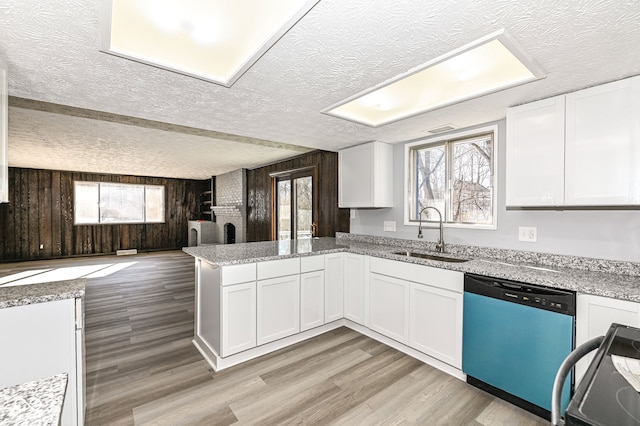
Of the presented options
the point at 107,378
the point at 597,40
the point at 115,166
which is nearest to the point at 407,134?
the point at 597,40

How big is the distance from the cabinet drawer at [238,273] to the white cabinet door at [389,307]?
1.25m

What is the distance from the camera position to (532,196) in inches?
87.6

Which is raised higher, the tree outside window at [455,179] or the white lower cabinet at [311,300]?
the tree outside window at [455,179]

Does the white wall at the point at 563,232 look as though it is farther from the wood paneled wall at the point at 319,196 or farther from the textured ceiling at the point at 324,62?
the wood paneled wall at the point at 319,196

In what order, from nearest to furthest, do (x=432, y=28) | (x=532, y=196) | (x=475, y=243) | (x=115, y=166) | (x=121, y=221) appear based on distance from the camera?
(x=432, y=28) → (x=532, y=196) → (x=475, y=243) → (x=115, y=166) → (x=121, y=221)

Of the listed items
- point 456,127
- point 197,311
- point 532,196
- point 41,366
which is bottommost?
point 197,311

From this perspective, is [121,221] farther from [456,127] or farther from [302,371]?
[456,127]

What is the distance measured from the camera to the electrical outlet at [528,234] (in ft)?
7.95

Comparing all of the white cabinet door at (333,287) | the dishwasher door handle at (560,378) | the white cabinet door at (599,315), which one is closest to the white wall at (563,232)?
the white cabinet door at (599,315)

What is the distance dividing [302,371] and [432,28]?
2.53 metres

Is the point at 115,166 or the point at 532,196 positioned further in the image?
the point at 115,166

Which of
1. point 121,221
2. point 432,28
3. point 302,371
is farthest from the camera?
point 121,221

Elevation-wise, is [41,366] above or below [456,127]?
below

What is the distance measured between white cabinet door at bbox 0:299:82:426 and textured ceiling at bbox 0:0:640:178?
1365mm
